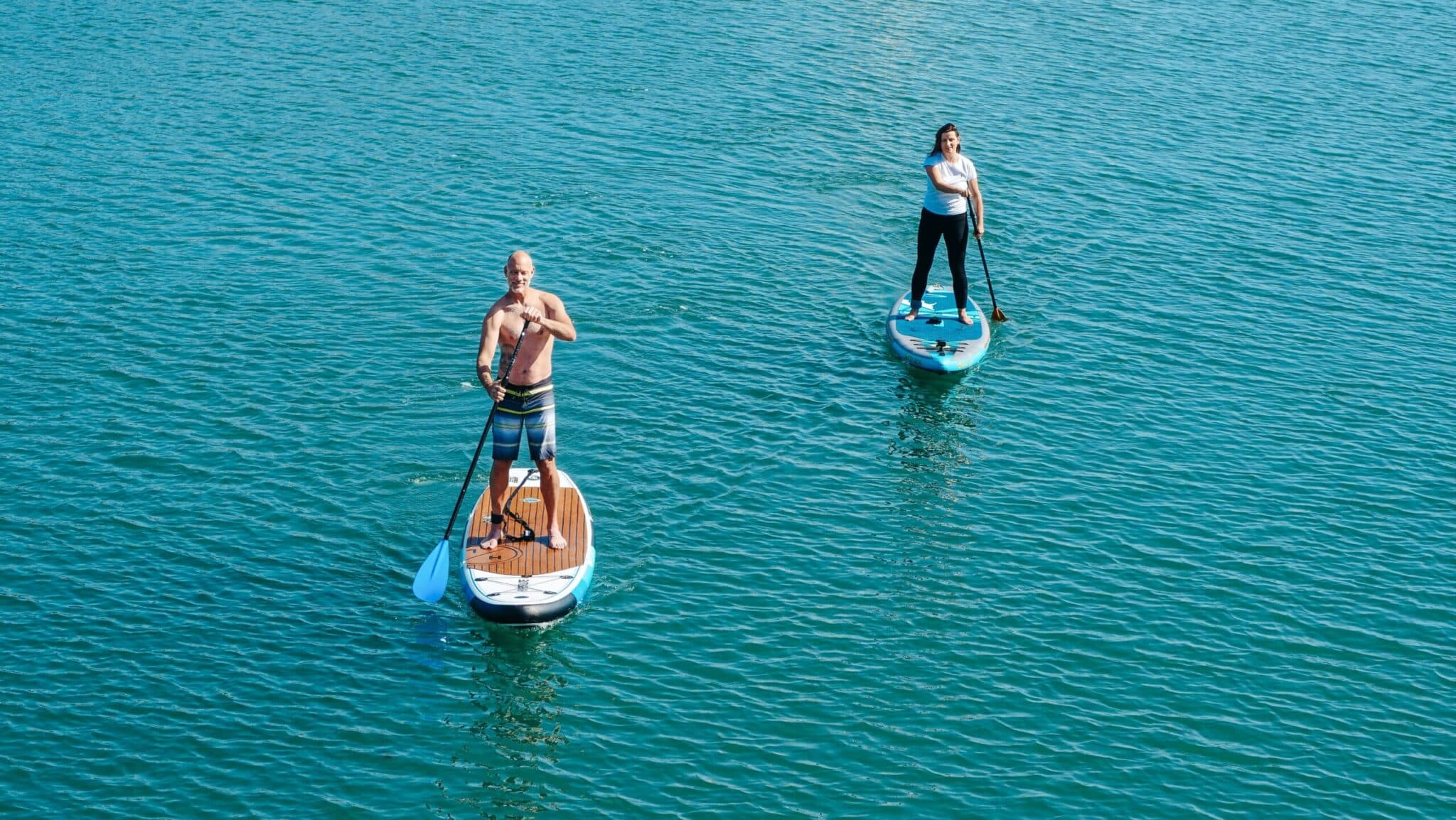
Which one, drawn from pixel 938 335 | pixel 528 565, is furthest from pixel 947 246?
pixel 528 565

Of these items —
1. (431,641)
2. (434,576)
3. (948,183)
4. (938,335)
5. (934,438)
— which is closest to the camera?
(431,641)

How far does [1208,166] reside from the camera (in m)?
35.4

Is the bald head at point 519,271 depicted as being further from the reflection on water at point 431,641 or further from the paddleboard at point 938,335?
the paddleboard at point 938,335

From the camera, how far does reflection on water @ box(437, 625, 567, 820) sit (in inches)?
628

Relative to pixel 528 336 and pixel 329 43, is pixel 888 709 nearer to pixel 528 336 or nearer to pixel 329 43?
pixel 528 336

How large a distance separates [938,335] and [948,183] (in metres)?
2.61

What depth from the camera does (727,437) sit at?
23.4 m

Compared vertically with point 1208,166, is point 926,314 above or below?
below

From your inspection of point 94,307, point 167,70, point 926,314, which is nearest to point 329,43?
point 167,70

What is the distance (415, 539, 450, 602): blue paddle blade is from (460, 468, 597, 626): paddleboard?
279 mm

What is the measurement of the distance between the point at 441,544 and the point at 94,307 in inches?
451

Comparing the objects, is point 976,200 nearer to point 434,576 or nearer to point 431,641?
point 434,576

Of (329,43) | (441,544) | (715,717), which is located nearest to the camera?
(715,717)

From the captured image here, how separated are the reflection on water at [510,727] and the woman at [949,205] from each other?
414 inches
